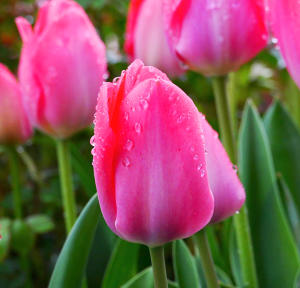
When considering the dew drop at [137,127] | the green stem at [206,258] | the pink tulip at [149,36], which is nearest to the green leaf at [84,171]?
the pink tulip at [149,36]

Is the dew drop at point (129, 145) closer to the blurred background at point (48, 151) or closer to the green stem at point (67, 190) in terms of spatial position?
the green stem at point (67, 190)

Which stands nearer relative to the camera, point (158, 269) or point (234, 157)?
point (158, 269)

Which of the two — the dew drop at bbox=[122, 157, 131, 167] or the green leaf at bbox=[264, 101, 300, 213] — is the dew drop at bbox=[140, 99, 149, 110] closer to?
the dew drop at bbox=[122, 157, 131, 167]

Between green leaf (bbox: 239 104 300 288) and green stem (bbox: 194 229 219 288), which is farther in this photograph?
green leaf (bbox: 239 104 300 288)

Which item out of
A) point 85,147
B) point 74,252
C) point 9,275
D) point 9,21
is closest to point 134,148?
point 74,252

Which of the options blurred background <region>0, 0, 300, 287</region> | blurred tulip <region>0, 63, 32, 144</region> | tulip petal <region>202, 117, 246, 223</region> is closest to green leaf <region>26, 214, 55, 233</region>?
blurred background <region>0, 0, 300, 287</region>

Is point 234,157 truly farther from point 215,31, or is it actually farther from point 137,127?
point 137,127

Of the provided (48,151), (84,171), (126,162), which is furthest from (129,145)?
(48,151)
